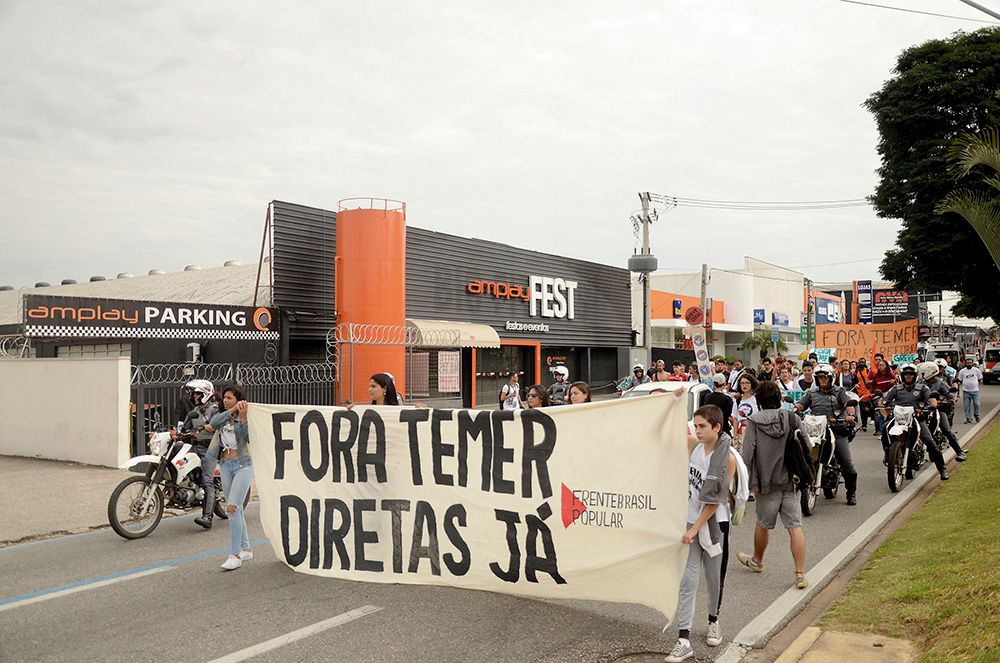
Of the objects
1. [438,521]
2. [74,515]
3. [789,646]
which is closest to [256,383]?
[74,515]

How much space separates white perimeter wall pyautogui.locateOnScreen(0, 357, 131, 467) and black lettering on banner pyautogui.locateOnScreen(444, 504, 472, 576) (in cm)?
982

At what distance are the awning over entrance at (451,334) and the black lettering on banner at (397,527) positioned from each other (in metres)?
15.4

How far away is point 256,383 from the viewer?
1720 cm

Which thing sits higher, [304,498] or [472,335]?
[472,335]

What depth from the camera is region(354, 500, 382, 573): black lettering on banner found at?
6.87 m

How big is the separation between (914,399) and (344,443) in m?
8.63

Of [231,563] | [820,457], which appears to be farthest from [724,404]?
[231,563]

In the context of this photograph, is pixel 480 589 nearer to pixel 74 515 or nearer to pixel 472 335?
pixel 74 515

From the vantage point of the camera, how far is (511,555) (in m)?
6.30

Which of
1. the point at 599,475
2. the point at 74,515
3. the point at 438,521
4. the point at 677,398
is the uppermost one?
the point at 677,398

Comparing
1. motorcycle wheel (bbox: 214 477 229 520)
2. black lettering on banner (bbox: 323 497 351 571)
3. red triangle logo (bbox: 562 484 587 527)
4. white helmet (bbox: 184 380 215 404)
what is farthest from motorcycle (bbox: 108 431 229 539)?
red triangle logo (bbox: 562 484 587 527)

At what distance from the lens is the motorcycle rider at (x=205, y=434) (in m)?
9.55

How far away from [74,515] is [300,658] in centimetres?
694

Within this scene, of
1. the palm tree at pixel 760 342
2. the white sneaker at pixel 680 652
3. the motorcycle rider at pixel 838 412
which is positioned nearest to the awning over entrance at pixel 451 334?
the motorcycle rider at pixel 838 412
